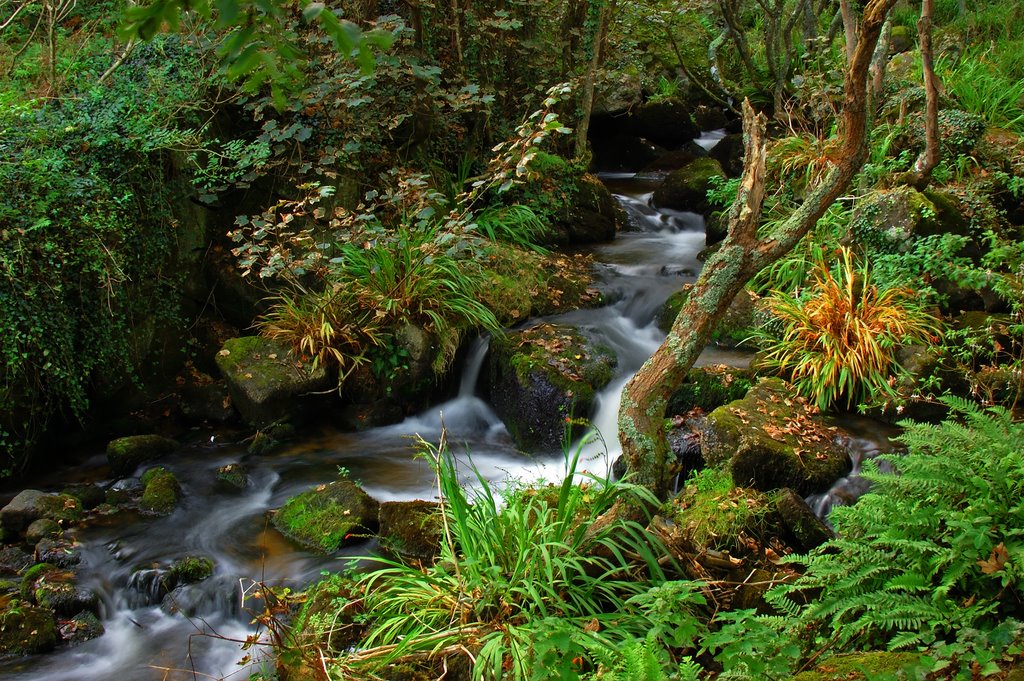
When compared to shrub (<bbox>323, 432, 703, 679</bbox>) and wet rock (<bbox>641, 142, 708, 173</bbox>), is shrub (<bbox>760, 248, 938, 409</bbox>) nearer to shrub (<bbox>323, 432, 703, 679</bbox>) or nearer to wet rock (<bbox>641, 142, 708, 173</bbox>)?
shrub (<bbox>323, 432, 703, 679</bbox>)

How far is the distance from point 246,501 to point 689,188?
23.4 feet

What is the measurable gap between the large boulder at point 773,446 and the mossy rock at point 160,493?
12.7ft

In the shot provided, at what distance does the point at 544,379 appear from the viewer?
6297 millimetres

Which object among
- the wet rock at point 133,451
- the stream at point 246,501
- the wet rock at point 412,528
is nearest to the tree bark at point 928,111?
the stream at point 246,501

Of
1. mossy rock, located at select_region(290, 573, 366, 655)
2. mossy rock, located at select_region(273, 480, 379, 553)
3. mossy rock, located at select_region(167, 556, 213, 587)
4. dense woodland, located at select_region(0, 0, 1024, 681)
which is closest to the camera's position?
dense woodland, located at select_region(0, 0, 1024, 681)

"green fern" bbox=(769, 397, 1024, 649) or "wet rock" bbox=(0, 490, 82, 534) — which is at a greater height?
"green fern" bbox=(769, 397, 1024, 649)

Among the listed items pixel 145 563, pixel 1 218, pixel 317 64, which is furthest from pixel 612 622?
pixel 317 64

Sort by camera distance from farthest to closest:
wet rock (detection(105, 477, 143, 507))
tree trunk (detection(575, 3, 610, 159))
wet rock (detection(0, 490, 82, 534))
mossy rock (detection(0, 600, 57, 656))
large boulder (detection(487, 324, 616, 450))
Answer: tree trunk (detection(575, 3, 610, 159))
large boulder (detection(487, 324, 616, 450))
wet rock (detection(105, 477, 143, 507))
wet rock (detection(0, 490, 82, 534))
mossy rock (detection(0, 600, 57, 656))

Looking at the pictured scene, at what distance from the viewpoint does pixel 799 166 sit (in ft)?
26.1

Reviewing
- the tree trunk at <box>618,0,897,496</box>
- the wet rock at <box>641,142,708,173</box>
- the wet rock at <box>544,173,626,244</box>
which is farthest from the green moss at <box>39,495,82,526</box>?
the wet rock at <box>641,142,708,173</box>

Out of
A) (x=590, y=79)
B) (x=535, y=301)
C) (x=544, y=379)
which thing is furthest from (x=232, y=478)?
(x=590, y=79)

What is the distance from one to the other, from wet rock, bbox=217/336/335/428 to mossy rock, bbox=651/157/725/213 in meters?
5.78

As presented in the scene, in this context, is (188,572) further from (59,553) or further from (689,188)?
(689,188)

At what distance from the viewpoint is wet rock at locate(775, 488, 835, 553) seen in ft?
13.9
